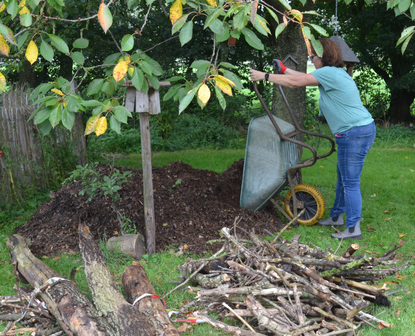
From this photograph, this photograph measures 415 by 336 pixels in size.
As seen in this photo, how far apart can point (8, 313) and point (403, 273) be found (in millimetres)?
3174

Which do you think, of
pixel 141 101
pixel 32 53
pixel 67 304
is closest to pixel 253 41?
pixel 32 53

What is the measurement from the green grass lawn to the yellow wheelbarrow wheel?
4.5 inches

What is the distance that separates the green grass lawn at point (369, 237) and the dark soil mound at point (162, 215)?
0.26 m

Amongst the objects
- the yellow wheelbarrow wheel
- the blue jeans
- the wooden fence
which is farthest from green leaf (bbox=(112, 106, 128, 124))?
the wooden fence

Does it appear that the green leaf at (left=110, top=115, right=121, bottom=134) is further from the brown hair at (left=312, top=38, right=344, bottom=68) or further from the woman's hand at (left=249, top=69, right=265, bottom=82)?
the brown hair at (left=312, top=38, right=344, bottom=68)

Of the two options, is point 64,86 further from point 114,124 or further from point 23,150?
point 23,150

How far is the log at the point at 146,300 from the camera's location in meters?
2.69

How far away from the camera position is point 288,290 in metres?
2.91

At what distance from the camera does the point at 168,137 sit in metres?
10.3

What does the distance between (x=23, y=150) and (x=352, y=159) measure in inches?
168

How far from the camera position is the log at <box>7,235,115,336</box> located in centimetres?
268

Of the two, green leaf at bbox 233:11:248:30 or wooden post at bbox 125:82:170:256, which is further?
wooden post at bbox 125:82:170:256

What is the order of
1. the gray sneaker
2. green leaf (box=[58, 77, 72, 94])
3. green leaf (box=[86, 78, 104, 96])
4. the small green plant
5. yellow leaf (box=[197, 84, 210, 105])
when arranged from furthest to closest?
1. the gray sneaker
2. the small green plant
3. green leaf (box=[86, 78, 104, 96])
4. green leaf (box=[58, 77, 72, 94])
5. yellow leaf (box=[197, 84, 210, 105])

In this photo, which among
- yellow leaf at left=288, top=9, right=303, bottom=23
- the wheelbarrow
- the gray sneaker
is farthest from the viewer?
the gray sneaker
